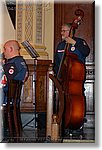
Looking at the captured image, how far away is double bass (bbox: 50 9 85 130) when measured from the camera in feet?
7.20

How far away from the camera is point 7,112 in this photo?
87.9 inches

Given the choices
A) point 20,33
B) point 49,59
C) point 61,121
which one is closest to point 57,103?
point 61,121

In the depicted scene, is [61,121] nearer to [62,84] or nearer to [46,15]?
[62,84]

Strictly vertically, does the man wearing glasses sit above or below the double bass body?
above

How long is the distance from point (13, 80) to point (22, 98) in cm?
10

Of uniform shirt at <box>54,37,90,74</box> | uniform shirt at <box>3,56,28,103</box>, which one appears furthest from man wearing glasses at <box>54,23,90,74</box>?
uniform shirt at <box>3,56,28,103</box>

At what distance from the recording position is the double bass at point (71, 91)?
220cm

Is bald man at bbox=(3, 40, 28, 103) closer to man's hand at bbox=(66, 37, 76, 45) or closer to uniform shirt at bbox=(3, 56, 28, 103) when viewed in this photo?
uniform shirt at bbox=(3, 56, 28, 103)

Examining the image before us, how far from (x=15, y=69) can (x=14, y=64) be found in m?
→ 0.03

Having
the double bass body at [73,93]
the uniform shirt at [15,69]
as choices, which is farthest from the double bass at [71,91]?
the uniform shirt at [15,69]

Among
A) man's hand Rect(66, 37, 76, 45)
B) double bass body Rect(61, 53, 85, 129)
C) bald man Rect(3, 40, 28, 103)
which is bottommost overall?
double bass body Rect(61, 53, 85, 129)

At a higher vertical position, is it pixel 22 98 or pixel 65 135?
pixel 22 98

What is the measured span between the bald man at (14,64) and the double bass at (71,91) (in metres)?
0.15

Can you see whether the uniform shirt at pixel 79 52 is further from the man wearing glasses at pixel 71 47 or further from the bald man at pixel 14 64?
the bald man at pixel 14 64
